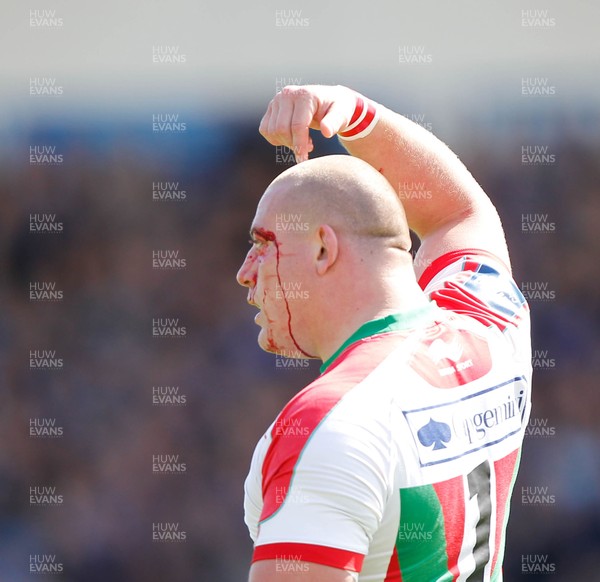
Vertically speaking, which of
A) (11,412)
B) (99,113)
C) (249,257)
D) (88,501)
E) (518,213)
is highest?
(249,257)

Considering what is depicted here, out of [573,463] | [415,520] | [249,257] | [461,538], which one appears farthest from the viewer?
[573,463]

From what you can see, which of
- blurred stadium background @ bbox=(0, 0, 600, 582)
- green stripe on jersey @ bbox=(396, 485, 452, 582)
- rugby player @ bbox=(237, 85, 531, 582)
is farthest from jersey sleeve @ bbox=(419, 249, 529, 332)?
blurred stadium background @ bbox=(0, 0, 600, 582)

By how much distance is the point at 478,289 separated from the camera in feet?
5.95

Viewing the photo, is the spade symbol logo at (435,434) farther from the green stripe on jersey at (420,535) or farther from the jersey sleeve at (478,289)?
the jersey sleeve at (478,289)

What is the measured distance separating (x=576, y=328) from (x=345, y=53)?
172cm

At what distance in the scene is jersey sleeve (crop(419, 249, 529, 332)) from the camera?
177cm

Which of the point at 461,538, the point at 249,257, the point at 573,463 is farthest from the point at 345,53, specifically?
the point at 461,538

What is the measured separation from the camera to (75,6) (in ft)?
15.7

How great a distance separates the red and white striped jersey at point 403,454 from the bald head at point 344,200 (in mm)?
150

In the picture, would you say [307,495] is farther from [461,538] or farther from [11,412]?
[11,412]

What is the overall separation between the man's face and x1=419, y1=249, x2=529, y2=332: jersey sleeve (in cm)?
33

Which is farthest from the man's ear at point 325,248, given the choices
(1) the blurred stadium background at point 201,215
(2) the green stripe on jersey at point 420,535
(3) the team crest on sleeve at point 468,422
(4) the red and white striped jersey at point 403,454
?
(1) the blurred stadium background at point 201,215

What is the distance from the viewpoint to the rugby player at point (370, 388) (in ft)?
4.21

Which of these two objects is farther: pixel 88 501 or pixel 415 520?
pixel 88 501
